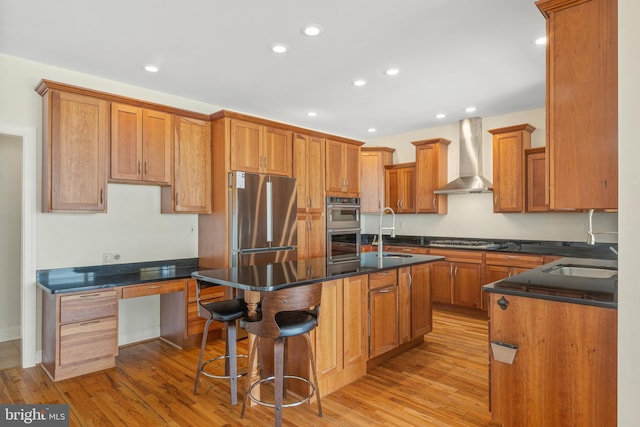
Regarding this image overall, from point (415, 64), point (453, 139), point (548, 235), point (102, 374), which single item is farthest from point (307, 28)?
point (548, 235)

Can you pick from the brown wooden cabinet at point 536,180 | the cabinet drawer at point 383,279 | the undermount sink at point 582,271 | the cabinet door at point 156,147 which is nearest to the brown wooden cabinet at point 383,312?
the cabinet drawer at point 383,279

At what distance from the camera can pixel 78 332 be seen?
9.77 ft

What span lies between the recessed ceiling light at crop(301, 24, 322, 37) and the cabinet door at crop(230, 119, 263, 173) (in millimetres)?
1515

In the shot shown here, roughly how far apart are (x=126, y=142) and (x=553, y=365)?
12.4ft

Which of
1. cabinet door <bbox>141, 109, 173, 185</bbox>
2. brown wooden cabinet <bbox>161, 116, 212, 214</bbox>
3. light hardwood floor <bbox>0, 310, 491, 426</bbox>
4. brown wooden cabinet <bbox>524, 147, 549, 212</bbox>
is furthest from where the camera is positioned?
brown wooden cabinet <bbox>524, 147, 549, 212</bbox>

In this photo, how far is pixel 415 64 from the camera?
336 centimetres

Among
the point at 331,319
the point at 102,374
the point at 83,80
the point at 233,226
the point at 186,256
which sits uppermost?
the point at 83,80

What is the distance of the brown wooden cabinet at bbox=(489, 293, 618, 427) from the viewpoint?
5.67 ft

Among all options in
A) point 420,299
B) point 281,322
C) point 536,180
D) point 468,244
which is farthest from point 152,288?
point 536,180

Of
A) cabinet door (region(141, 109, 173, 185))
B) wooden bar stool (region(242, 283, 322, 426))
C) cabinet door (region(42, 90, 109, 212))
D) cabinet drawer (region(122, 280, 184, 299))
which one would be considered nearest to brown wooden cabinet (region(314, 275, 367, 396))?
wooden bar stool (region(242, 283, 322, 426))

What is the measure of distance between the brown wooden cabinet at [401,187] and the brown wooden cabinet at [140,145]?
3.70 metres

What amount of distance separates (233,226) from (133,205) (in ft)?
3.48

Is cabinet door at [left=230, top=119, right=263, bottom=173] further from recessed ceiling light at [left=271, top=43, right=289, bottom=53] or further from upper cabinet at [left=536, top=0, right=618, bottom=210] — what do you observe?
upper cabinet at [left=536, top=0, right=618, bottom=210]

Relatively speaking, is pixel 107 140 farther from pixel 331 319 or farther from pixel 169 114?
pixel 331 319
